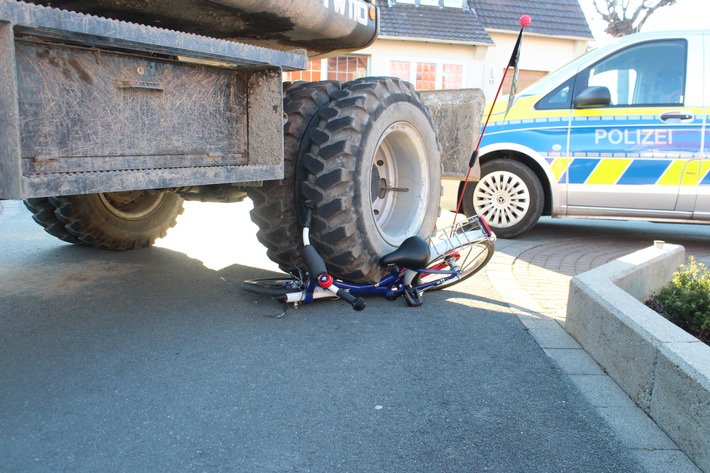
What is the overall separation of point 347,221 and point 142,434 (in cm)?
184

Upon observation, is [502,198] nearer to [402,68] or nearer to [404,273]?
[404,273]

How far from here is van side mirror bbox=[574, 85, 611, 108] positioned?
6.52m

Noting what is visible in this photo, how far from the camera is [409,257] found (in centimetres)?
405

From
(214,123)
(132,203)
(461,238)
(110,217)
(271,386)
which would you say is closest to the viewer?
(271,386)

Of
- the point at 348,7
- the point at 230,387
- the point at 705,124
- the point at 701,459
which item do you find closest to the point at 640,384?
the point at 701,459

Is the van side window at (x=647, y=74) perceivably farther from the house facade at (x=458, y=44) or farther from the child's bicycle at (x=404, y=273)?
the house facade at (x=458, y=44)

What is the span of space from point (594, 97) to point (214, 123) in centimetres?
464

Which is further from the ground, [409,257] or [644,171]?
[644,171]

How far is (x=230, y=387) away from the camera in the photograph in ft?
9.38

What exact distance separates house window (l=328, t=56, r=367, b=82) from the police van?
1185 cm

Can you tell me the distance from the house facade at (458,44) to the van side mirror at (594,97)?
36.6 ft

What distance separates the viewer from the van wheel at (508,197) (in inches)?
271

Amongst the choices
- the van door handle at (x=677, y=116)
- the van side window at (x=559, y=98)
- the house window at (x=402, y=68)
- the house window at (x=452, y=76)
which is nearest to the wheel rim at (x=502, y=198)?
the van side window at (x=559, y=98)

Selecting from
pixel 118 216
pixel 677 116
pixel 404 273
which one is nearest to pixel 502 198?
pixel 677 116
